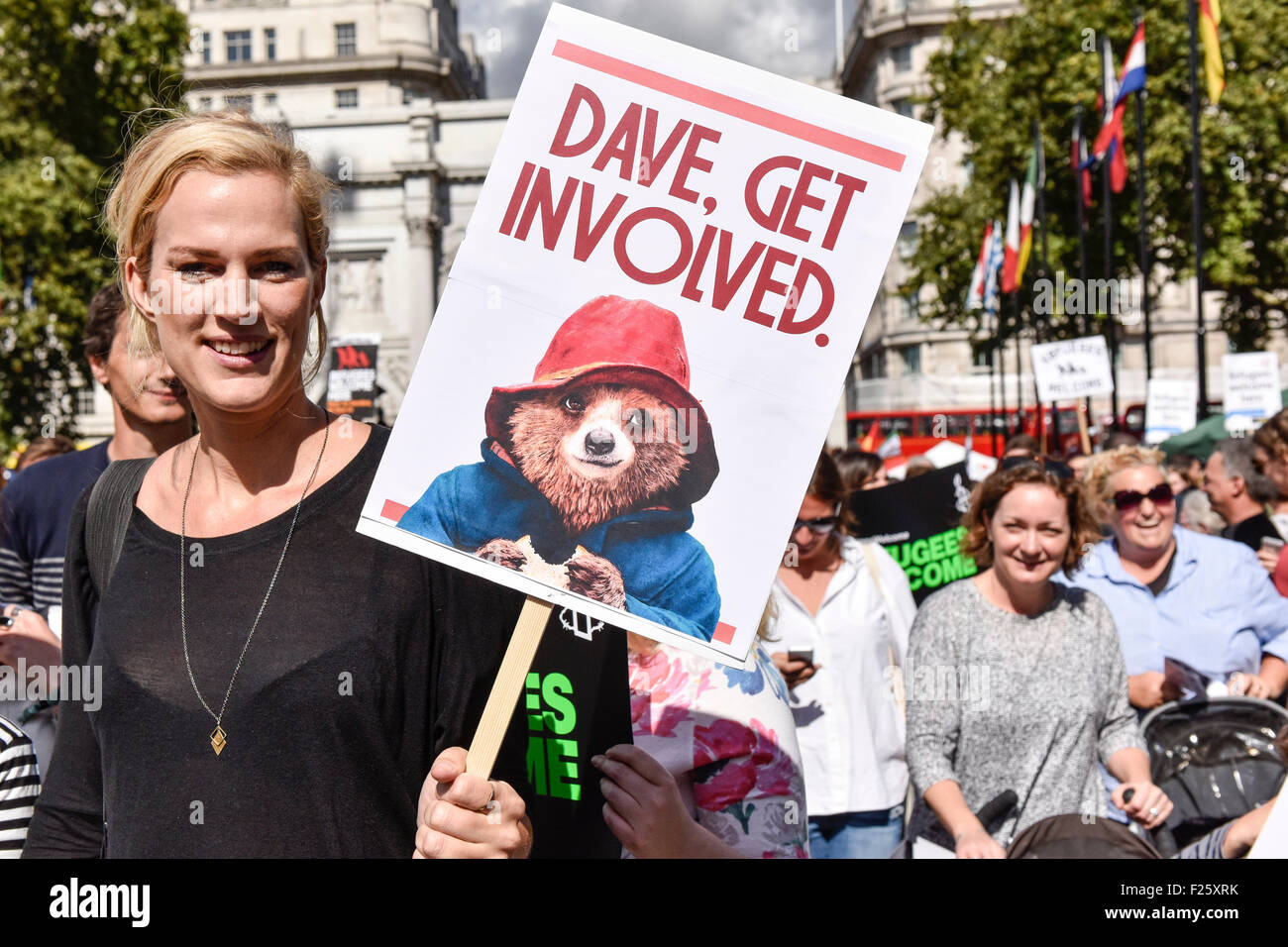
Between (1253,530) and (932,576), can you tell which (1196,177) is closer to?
(1253,530)

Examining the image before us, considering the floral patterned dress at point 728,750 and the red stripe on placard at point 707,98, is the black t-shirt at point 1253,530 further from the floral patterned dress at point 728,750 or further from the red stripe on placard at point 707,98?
the red stripe on placard at point 707,98

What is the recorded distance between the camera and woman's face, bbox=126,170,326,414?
188 centimetres

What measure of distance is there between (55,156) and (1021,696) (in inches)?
954

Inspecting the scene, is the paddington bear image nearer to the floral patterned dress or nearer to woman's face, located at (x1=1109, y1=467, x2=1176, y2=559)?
the floral patterned dress

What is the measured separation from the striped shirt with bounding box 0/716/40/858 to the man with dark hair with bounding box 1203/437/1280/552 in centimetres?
596

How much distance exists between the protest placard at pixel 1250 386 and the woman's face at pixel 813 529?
8.64 meters

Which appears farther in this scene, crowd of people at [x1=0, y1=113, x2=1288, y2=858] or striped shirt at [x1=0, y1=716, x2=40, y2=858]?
striped shirt at [x1=0, y1=716, x2=40, y2=858]

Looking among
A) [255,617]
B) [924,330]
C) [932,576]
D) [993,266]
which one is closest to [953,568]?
[932,576]

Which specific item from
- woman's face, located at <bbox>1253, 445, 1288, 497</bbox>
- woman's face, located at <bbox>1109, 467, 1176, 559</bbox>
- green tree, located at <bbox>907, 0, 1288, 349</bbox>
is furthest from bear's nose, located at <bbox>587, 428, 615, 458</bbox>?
green tree, located at <bbox>907, 0, 1288, 349</bbox>

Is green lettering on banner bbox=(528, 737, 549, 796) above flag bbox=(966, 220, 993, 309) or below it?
below

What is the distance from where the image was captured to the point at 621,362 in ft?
6.01

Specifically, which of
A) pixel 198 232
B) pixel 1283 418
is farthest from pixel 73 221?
pixel 198 232
